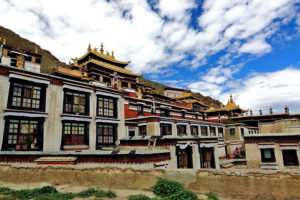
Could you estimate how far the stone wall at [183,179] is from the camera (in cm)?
725

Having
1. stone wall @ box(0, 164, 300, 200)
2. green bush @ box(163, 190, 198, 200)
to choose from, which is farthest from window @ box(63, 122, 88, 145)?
green bush @ box(163, 190, 198, 200)

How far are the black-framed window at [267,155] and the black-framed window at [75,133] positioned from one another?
59.4 ft

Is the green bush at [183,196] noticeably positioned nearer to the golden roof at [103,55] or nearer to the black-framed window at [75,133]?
the black-framed window at [75,133]

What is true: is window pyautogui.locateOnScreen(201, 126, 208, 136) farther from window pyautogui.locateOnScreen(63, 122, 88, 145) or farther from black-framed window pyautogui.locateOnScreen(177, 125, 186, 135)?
window pyautogui.locateOnScreen(63, 122, 88, 145)

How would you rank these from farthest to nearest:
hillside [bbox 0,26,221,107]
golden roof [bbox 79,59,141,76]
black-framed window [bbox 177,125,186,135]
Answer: hillside [bbox 0,26,221,107] → golden roof [bbox 79,59,141,76] → black-framed window [bbox 177,125,186,135]

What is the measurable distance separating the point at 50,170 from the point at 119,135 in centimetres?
1194

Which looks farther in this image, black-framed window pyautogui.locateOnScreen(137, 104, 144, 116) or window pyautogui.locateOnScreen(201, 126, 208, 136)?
window pyautogui.locateOnScreen(201, 126, 208, 136)

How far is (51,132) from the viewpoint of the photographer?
1698 centimetres

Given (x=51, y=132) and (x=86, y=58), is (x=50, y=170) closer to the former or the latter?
(x=51, y=132)

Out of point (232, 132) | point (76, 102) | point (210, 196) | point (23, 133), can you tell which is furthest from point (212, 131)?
point (23, 133)

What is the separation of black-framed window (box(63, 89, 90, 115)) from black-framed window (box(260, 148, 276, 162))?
740 inches

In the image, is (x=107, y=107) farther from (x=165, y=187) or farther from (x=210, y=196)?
(x=210, y=196)

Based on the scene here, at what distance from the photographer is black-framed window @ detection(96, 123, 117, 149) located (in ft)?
67.5

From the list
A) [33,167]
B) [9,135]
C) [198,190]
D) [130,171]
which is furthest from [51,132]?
[198,190]
